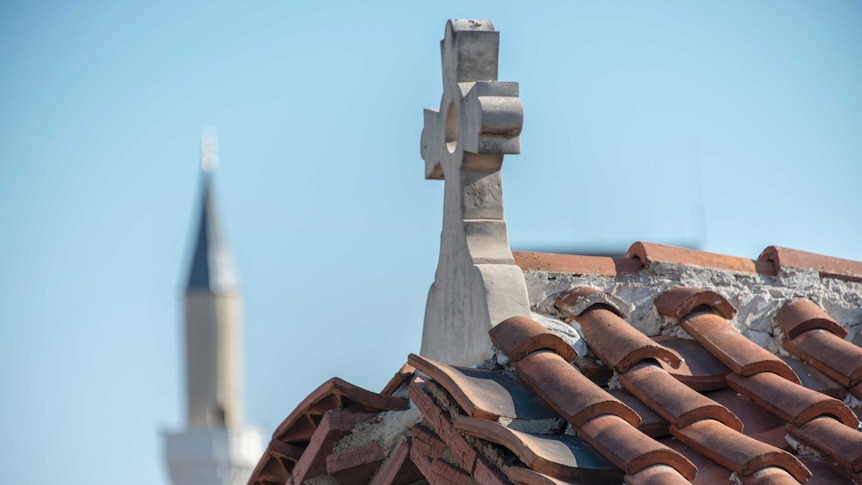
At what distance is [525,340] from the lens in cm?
378

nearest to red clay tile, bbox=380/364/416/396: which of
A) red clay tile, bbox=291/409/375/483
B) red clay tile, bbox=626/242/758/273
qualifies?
red clay tile, bbox=291/409/375/483

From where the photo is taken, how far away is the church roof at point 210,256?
57906 millimetres

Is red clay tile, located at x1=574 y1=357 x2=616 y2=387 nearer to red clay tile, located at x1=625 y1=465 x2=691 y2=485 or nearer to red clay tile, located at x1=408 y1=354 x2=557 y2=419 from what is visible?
red clay tile, located at x1=408 y1=354 x2=557 y2=419

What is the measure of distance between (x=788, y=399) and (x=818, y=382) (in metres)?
0.54

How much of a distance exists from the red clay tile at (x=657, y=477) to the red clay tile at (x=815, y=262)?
185 cm

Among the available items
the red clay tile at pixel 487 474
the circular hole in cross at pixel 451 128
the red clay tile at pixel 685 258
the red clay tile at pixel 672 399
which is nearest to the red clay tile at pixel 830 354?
the red clay tile at pixel 685 258

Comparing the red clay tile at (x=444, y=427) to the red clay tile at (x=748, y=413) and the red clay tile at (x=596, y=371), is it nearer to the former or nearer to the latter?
the red clay tile at (x=596, y=371)

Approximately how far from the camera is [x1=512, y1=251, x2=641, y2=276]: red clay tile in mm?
4301

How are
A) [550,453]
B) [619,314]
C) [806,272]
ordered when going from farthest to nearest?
[806,272] < [619,314] < [550,453]

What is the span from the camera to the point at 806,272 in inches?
194

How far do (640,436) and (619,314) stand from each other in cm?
96

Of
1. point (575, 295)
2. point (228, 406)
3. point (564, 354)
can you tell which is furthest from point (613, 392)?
point (228, 406)

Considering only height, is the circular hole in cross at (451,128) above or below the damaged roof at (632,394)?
above

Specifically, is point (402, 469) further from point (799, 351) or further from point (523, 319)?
point (799, 351)
